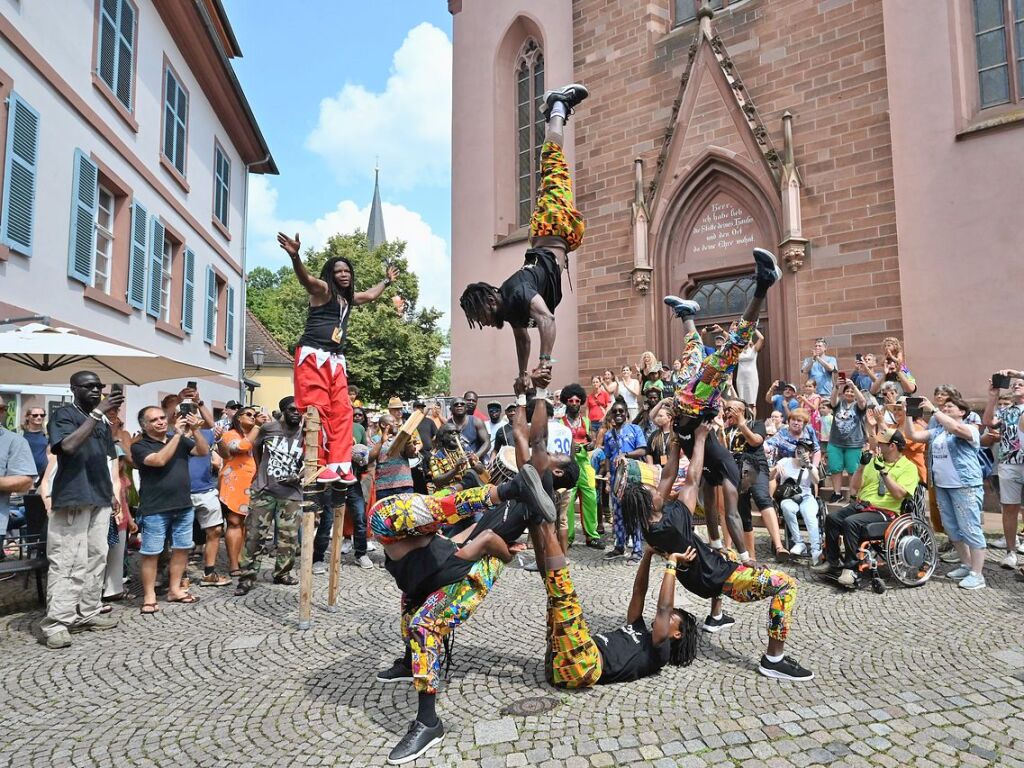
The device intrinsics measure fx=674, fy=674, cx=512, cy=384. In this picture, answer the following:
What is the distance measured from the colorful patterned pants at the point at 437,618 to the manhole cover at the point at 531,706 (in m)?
0.59

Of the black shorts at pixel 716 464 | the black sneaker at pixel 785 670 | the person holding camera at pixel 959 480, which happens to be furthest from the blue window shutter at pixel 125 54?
the person holding camera at pixel 959 480

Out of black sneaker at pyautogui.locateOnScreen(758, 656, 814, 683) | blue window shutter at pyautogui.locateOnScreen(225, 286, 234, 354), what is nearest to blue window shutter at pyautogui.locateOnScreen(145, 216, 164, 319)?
blue window shutter at pyautogui.locateOnScreen(225, 286, 234, 354)

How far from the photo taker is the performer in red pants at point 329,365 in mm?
5582

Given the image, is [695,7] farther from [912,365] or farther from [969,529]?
[969,529]

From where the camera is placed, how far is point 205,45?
610 inches

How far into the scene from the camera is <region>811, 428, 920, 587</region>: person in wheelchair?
6566mm

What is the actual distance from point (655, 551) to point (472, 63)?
18.3m

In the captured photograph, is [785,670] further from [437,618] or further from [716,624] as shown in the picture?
[437,618]

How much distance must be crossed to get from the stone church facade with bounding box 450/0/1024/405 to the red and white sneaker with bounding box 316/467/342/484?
1038 cm

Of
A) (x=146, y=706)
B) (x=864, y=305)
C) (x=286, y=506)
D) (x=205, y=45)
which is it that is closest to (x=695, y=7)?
(x=864, y=305)

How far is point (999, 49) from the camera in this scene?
1185 cm

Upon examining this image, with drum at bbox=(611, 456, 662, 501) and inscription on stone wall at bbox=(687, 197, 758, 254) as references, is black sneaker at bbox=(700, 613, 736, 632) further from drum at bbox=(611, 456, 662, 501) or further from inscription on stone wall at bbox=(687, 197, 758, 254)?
inscription on stone wall at bbox=(687, 197, 758, 254)

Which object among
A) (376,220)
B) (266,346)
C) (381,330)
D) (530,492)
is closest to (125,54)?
(530,492)

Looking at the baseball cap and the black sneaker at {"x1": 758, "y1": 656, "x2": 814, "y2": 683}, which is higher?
the baseball cap
